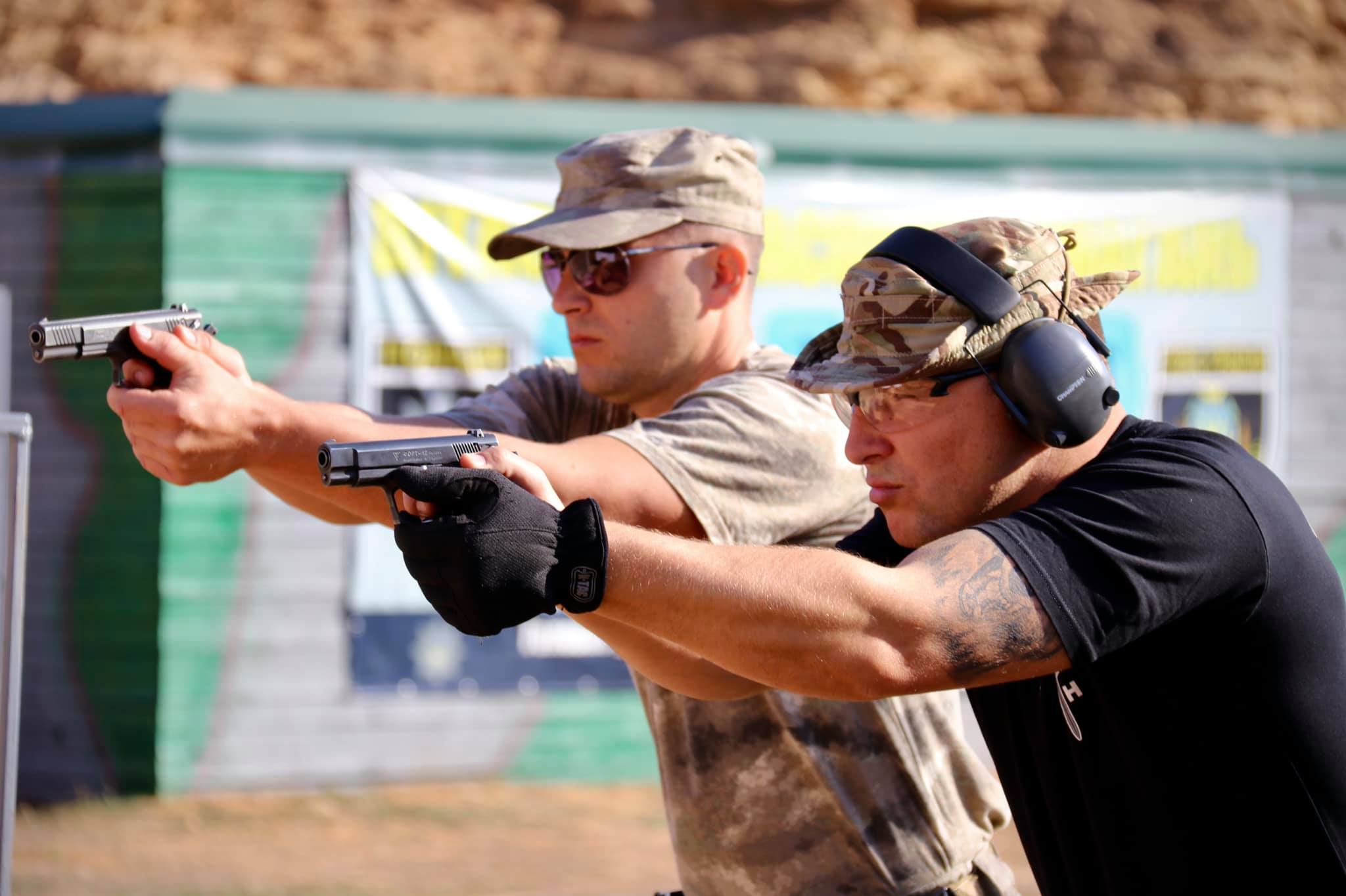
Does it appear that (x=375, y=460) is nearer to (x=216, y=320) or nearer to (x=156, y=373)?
(x=156, y=373)

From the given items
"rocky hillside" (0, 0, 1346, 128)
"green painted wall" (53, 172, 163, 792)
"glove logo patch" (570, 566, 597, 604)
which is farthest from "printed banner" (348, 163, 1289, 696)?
"glove logo patch" (570, 566, 597, 604)

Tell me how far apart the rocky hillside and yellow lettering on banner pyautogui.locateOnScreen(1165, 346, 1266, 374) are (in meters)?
4.12

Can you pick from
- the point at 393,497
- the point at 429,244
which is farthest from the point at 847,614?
the point at 429,244

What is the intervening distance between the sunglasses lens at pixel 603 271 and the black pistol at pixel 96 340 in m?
0.79

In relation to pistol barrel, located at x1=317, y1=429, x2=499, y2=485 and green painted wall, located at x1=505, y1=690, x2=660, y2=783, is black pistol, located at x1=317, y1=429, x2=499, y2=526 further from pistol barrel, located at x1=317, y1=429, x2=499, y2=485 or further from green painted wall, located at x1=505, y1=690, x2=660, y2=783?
green painted wall, located at x1=505, y1=690, x2=660, y2=783

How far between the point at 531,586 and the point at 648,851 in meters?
5.10

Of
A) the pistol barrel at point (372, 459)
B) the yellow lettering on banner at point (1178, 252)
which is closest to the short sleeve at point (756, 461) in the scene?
the pistol barrel at point (372, 459)

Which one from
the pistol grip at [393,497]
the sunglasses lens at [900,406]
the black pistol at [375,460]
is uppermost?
the sunglasses lens at [900,406]

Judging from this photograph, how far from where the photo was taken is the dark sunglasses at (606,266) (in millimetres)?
2801

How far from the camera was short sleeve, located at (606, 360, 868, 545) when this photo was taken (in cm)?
241

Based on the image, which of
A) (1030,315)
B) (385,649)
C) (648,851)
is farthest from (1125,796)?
(385,649)

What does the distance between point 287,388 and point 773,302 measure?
2.52m

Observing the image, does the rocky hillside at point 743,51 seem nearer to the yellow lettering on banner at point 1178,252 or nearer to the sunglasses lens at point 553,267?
the yellow lettering on banner at point 1178,252

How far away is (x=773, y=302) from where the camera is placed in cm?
762
